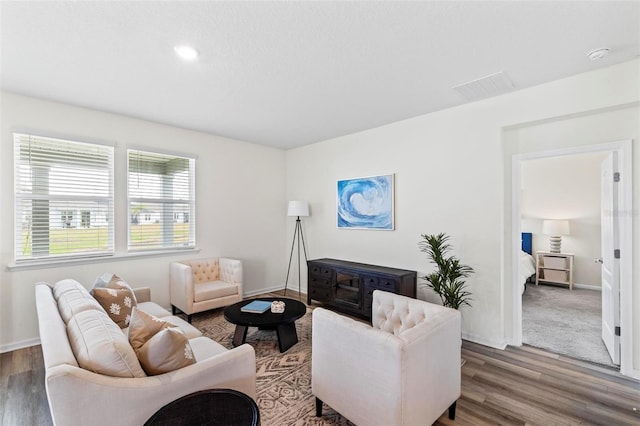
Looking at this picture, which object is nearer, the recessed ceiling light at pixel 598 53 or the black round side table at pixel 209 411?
the black round side table at pixel 209 411

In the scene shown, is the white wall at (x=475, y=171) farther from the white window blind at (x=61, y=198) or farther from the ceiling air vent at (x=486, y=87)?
the white window blind at (x=61, y=198)

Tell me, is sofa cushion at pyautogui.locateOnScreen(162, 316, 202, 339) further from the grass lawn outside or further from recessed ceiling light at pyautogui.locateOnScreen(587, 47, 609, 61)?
recessed ceiling light at pyautogui.locateOnScreen(587, 47, 609, 61)

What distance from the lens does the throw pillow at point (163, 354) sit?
153cm

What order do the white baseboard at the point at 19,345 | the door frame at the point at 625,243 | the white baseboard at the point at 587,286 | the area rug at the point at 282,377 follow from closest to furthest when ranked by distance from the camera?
the area rug at the point at 282,377, the door frame at the point at 625,243, the white baseboard at the point at 19,345, the white baseboard at the point at 587,286

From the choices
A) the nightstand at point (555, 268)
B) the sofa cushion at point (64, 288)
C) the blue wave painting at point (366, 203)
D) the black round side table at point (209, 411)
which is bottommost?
the nightstand at point (555, 268)

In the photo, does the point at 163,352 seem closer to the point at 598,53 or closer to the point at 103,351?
the point at 103,351

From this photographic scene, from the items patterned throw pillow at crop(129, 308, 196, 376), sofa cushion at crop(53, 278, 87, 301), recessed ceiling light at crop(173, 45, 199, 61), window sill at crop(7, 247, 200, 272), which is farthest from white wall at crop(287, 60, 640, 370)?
sofa cushion at crop(53, 278, 87, 301)

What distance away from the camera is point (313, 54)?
2389mm

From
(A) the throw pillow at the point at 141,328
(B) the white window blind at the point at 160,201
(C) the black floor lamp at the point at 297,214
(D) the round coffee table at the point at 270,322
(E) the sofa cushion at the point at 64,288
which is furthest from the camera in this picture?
(C) the black floor lamp at the point at 297,214

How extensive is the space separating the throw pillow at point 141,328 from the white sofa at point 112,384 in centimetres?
19

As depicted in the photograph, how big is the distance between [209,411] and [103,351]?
0.59 metres

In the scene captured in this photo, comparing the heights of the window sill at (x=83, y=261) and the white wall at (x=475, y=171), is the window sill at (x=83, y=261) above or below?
below

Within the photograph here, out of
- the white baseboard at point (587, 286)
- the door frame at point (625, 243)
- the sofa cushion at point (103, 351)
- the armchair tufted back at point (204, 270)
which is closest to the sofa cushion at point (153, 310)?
the armchair tufted back at point (204, 270)

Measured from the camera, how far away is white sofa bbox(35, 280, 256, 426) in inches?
47.9
